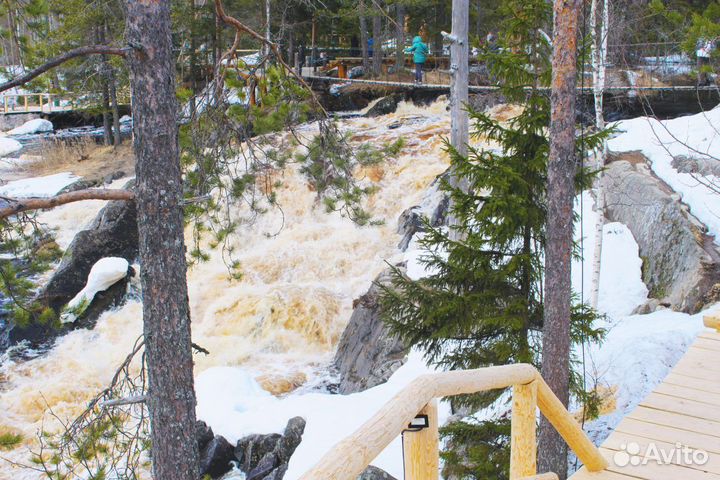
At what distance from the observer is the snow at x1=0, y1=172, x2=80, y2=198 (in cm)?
2114

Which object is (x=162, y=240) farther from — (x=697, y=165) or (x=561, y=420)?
(x=697, y=165)

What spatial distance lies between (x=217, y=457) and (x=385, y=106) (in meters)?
18.5

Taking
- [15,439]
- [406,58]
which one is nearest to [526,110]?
[15,439]

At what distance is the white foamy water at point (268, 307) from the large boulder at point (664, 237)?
4.19 metres

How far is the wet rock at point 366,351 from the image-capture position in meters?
10.3

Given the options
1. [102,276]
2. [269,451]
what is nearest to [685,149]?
[269,451]

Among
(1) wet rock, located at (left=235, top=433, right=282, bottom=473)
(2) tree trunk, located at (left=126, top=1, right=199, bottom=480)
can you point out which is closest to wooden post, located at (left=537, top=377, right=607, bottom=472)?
(2) tree trunk, located at (left=126, top=1, right=199, bottom=480)

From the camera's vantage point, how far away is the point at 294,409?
9.38 metres

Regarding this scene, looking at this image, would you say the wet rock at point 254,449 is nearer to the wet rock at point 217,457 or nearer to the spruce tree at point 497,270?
the wet rock at point 217,457

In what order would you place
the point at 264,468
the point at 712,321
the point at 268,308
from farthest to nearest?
the point at 268,308 → the point at 264,468 → the point at 712,321

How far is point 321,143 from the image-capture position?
23.3 feet

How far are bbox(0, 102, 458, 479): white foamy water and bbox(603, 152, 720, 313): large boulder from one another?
4188mm

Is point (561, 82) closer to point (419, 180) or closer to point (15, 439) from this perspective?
point (15, 439)

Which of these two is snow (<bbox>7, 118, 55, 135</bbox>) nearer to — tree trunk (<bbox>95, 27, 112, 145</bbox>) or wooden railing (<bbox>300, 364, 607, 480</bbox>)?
tree trunk (<bbox>95, 27, 112, 145</bbox>)
